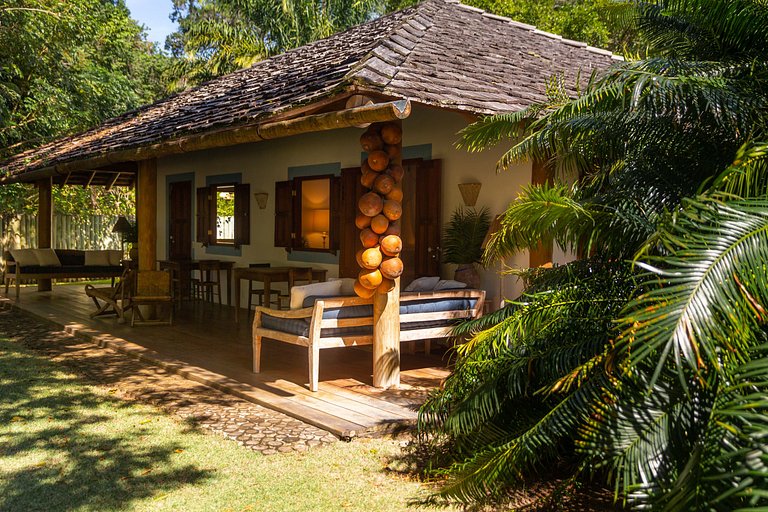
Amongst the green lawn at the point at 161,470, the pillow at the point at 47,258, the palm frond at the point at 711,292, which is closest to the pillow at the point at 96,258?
the pillow at the point at 47,258

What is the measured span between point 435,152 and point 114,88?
11.6 m

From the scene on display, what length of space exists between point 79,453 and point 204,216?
9.22 meters

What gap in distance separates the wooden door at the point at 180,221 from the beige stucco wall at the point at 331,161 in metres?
0.26

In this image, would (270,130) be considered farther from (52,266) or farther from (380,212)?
(52,266)

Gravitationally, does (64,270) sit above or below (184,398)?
above

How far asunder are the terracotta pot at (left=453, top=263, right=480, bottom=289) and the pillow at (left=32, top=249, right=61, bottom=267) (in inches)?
373

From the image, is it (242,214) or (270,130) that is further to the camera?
(242,214)

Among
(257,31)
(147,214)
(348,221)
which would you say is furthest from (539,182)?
(257,31)

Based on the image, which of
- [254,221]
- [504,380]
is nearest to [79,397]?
[504,380]

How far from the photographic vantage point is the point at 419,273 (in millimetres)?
8938

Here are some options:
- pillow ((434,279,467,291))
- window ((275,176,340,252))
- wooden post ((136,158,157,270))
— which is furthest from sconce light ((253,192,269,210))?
pillow ((434,279,467,291))

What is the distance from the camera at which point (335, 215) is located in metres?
10.3

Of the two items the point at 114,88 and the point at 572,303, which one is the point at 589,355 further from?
the point at 114,88

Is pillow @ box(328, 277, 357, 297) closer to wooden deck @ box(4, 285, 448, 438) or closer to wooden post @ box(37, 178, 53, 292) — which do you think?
wooden deck @ box(4, 285, 448, 438)
